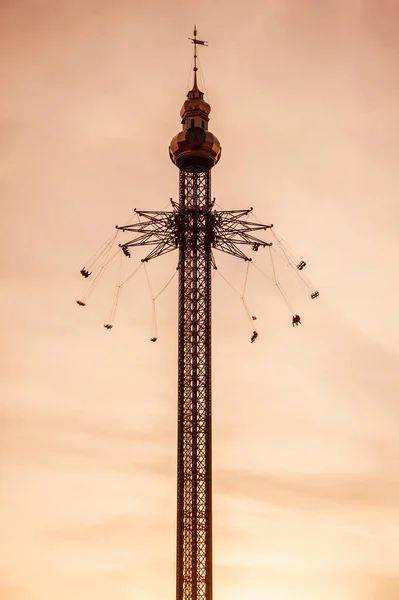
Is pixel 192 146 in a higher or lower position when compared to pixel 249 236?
higher

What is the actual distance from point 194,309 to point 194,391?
17.0ft

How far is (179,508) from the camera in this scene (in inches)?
2901

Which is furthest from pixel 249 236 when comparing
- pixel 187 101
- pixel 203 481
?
pixel 203 481

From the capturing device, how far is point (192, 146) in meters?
78.2

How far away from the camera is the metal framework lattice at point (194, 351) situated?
240 feet

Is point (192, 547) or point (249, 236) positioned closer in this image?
point (192, 547)

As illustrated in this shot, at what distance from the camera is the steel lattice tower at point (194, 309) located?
2881 inches

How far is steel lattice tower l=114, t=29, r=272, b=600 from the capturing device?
73188 millimetres

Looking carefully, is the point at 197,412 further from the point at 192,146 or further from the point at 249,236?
the point at 192,146

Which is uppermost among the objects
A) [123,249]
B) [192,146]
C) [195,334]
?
[192,146]

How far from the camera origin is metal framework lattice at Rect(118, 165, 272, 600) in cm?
7312

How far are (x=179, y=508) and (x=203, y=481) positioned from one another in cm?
215

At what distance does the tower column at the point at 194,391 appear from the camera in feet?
240

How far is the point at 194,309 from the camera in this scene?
3007 inches
